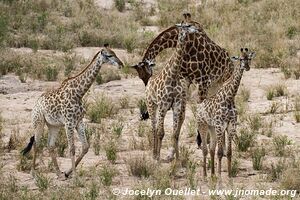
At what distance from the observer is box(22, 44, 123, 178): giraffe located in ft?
32.5

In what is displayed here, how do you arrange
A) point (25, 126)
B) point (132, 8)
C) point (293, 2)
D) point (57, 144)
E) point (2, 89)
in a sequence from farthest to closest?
1. point (132, 8)
2. point (293, 2)
3. point (2, 89)
4. point (25, 126)
5. point (57, 144)

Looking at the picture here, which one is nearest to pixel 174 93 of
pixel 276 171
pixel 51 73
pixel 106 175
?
pixel 106 175

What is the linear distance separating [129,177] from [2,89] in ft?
20.1

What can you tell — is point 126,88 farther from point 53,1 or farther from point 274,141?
point 53,1

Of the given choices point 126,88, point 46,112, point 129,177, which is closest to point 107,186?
point 129,177

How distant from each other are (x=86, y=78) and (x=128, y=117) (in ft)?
11.1

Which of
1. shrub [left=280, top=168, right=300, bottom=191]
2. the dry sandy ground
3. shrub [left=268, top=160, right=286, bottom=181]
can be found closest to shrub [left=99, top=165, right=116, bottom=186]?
the dry sandy ground

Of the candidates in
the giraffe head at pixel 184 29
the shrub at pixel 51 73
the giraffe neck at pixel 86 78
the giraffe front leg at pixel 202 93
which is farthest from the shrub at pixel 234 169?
the shrub at pixel 51 73

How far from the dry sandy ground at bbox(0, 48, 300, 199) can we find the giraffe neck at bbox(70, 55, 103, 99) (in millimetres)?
1178

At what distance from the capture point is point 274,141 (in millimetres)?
11320

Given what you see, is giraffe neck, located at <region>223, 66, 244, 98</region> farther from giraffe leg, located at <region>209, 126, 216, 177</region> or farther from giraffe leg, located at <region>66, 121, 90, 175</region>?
giraffe leg, located at <region>66, 121, 90, 175</region>

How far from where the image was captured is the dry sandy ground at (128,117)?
998cm

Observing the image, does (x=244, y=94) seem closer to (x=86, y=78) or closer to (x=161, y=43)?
(x=161, y=43)

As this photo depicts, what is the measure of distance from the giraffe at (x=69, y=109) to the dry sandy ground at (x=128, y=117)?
0.44 meters
